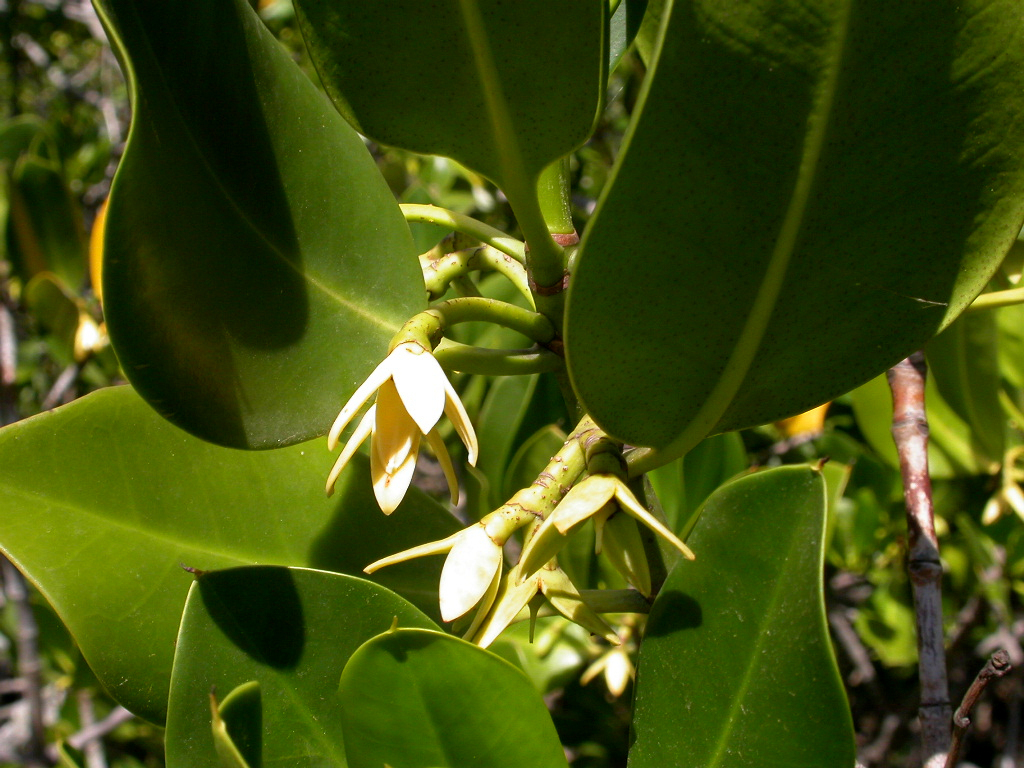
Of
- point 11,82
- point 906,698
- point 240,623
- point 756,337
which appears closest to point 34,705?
point 240,623

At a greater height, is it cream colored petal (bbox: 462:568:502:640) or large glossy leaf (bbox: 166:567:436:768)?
cream colored petal (bbox: 462:568:502:640)

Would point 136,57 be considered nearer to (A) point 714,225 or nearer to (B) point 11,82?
(A) point 714,225

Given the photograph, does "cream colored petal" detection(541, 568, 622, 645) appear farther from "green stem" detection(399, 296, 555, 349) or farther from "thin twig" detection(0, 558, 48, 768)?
"thin twig" detection(0, 558, 48, 768)

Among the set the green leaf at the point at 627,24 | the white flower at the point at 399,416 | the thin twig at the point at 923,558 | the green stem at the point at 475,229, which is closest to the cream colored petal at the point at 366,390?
the white flower at the point at 399,416

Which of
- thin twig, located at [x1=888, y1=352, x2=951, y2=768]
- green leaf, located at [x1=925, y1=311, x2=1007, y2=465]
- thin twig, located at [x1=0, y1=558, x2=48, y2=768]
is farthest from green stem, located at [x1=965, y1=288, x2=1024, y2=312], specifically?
thin twig, located at [x1=0, y1=558, x2=48, y2=768]

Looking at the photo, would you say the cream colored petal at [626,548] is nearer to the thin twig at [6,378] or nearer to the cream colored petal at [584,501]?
the cream colored petal at [584,501]

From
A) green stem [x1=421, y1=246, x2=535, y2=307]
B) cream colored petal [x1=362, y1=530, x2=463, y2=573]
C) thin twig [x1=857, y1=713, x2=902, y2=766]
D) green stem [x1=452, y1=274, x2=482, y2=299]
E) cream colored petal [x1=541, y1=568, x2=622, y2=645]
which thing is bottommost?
thin twig [x1=857, y1=713, x2=902, y2=766]

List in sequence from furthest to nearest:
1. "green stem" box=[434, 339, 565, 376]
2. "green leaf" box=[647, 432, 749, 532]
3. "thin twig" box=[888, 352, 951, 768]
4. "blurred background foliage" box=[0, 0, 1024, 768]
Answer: "blurred background foliage" box=[0, 0, 1024, 768]
"green leaf" box=[647, 432, 749, 532]
"thin twig" box=[888, 352, 951, 768]
"green stem" box=[434, 339, 565, 376]

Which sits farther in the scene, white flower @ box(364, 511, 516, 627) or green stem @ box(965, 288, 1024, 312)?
green stem @ box(965, 288, 1024, 312)
